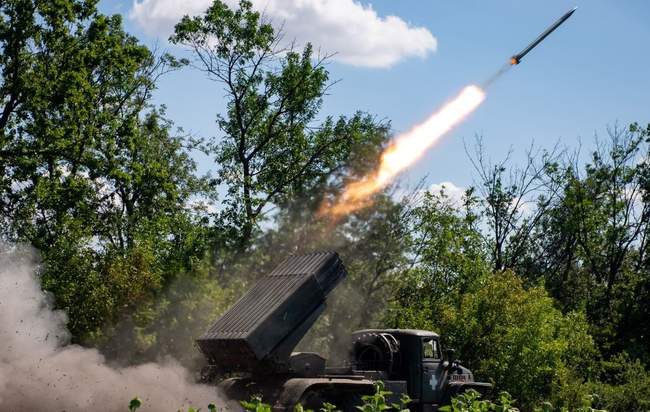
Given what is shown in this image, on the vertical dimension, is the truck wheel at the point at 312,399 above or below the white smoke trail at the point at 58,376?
below

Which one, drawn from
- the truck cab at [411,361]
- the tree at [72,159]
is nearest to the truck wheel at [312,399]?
the truck cab at [411,361]

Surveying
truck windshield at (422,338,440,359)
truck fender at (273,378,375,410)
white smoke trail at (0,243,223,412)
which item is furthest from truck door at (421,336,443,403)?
white smoke trail at (0,243,223,412)

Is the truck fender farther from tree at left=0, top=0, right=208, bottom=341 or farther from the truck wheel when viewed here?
tree at left=0, top=0, right=208, bottom=341

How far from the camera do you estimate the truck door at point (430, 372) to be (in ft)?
70.0

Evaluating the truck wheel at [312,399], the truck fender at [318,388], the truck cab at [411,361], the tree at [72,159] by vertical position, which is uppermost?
the tree at [72,159]

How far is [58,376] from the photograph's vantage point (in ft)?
61.4

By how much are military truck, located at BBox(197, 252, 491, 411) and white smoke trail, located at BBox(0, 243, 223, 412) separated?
Result: 1.05 m

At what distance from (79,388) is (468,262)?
25.0 meters

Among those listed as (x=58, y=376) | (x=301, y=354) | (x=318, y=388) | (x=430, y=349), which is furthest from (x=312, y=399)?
(x=58, y=376)

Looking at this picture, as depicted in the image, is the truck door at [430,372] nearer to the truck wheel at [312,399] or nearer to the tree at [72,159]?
the truck wheel at [312,399]

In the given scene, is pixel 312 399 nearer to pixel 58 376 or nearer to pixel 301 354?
pixel 301 354

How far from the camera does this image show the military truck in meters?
18.4

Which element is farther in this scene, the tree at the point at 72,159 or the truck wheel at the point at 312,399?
the tree at the point at 72,159

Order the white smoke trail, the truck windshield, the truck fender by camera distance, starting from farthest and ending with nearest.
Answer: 1. the truck windshield
2. the truck fender
3. the white smoke trail
